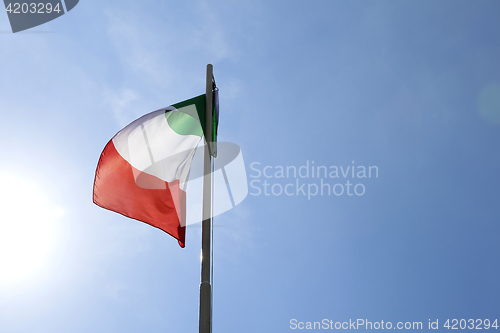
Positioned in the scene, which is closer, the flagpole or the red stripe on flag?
the flagpole

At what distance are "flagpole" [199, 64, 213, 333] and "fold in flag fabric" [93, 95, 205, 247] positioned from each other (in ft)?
2.52

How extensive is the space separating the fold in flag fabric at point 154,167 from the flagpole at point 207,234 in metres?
0.77

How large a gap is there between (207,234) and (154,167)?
3.21m

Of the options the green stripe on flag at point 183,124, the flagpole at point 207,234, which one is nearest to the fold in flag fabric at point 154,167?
the green stripe on flag at point 183,124

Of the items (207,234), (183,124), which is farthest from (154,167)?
(207,234)

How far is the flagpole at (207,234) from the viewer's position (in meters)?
7.19

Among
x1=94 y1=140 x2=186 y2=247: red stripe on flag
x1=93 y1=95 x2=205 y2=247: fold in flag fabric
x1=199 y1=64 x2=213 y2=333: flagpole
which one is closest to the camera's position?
x1=199 y1=64 x2=213 y2=333: flagpole

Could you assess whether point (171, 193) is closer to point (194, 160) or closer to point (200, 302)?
point (194, 160)

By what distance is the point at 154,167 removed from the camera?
10539 mm

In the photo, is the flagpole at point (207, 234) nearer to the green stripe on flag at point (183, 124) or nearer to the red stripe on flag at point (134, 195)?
the green stripe on flag at point (183, 124)

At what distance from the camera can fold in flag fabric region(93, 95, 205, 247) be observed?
32.7 feet

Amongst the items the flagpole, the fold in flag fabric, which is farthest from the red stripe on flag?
the flagpole

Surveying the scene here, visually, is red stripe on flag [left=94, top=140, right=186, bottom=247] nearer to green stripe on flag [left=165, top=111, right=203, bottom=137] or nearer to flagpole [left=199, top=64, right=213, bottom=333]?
green stripe on flag [left=165, top=111, right=203, bottom=137]

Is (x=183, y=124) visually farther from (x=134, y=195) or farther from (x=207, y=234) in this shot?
(x=207, y=234)
